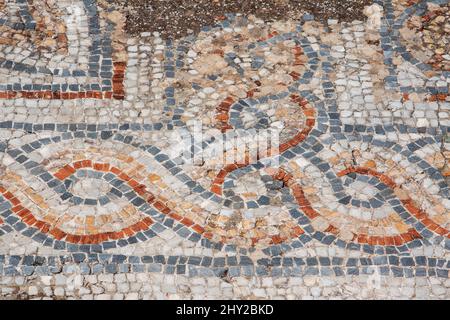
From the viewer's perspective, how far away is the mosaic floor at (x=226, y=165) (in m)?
6.40

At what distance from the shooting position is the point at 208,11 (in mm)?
8594

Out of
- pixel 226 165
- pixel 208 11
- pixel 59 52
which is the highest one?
pixel 208 11

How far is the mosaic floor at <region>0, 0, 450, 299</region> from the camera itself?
6402 millimetres

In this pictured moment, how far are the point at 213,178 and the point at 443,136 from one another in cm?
220

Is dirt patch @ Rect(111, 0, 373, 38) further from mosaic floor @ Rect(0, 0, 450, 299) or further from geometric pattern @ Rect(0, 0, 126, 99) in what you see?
geometric pattern @ Rect(0, 0, 126, 99)

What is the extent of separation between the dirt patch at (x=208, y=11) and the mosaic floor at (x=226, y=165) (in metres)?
0.13

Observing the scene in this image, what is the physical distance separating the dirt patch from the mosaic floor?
128mm

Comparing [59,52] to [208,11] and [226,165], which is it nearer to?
[208,11]

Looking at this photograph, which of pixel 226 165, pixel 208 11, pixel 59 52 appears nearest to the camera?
pixel 226 165

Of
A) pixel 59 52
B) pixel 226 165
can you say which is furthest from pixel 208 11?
pixel 226 165

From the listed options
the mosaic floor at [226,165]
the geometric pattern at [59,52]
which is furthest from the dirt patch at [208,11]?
the geometric pattern at [59,52]

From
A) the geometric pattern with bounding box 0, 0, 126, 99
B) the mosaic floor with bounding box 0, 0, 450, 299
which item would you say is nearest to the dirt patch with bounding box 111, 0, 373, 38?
the mosaic floor with bounding box 0, 0, 450, 299

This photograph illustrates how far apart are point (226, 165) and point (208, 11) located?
7.19 feet
